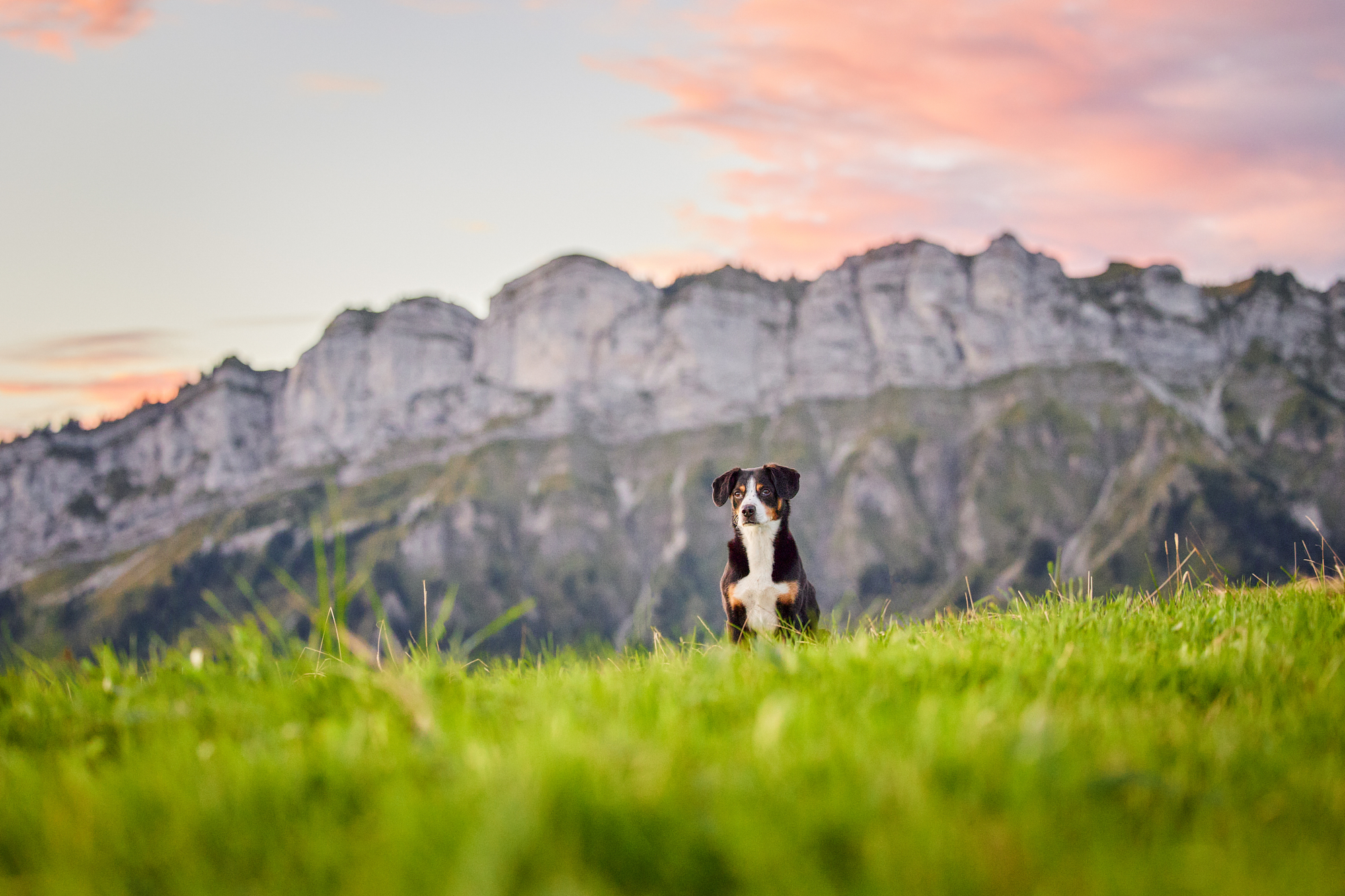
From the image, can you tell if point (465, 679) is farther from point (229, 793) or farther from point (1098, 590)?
point (1098, 590)

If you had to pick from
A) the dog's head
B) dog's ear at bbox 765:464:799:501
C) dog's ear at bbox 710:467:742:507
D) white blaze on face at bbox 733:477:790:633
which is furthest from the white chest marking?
dog's ear at bbox 710:467:742:507

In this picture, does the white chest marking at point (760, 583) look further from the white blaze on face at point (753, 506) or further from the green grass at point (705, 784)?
the green grass at point (705, 784)

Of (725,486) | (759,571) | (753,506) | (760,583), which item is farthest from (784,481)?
(760,583)

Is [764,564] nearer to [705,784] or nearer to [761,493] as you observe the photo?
[761,493]

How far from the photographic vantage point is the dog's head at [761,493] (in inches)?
424

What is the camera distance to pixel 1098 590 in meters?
9.25

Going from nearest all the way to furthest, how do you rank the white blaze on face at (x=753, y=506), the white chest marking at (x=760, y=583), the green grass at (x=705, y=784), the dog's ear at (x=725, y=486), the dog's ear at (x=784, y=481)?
the green grass at (x=705, y=784) < the white chest marking at (x=760, y=583) < the white blaze on face at (x=753, y=506) < the dog's ear at (x=784, y=481) < the dog's ear at (x=725, y=486)

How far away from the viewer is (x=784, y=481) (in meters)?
11.2

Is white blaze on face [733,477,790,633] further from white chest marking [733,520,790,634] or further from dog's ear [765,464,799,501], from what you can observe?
dog's ear [765,464,799,501]

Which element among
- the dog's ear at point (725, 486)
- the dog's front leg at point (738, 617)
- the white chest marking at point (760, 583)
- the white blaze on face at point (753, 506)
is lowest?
the dog's front leg at point (738, 617)

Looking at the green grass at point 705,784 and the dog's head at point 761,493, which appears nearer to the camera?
the green grass at point 705,784

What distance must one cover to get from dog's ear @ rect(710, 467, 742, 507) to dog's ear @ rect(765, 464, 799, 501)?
52 centimetres

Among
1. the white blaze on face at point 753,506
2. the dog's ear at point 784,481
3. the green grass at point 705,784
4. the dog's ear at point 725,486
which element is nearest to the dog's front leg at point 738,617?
the white blaze on face at point 753,506

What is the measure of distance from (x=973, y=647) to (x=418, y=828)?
12.5 ft
